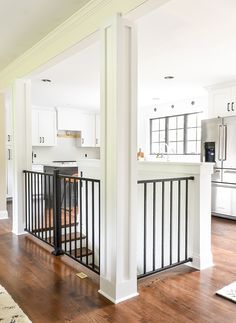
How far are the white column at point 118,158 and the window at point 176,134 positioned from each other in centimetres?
450

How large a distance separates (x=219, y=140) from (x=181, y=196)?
2543 millimetres

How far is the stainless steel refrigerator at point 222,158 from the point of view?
498 cm

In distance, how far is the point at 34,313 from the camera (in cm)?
204

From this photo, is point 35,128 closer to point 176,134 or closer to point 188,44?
point 176,134

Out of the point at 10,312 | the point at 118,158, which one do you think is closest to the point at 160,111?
the point at 118,158

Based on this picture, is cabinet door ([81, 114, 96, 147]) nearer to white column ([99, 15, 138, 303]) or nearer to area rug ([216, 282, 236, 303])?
white column ([99, 15, 138, 303])

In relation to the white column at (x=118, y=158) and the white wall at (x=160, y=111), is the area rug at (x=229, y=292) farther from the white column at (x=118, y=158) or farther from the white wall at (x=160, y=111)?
the white wall at (x=160, y=111)

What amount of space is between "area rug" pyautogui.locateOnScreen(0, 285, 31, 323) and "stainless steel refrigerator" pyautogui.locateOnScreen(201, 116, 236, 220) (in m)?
4.04

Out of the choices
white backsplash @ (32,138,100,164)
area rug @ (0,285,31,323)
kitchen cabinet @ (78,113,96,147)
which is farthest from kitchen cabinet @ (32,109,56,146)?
area rug @ (0,285,31,323)

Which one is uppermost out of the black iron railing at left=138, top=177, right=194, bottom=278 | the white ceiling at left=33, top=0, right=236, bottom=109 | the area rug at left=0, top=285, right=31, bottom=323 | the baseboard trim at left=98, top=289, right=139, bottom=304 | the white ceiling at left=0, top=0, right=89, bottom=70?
the white ceiling at left=0, top=0, right=89, bottom=70

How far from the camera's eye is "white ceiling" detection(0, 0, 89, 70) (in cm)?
241

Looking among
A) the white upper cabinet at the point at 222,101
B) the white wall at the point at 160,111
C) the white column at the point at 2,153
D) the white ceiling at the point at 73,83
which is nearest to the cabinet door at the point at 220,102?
the white upper cabinet at the point at 222,101

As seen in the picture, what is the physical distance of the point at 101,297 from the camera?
2270mm

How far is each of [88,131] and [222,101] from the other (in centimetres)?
402
